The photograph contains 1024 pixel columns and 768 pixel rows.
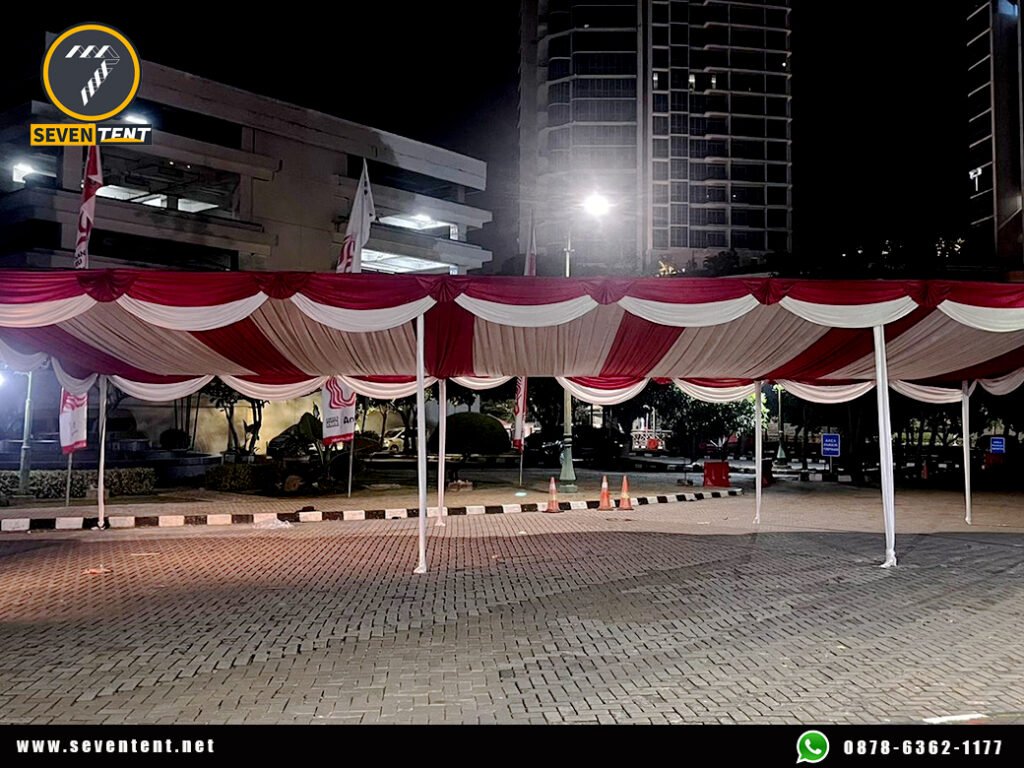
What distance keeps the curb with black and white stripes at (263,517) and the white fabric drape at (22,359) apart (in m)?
2.96

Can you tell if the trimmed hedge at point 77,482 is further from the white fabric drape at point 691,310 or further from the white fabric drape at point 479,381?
the white fabric drape at point 691,310

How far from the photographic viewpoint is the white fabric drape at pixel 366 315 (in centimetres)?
939

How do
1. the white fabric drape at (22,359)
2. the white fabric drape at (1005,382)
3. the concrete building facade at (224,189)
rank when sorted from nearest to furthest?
the white fabric drape at (22,359) < the white fabric drape at (1005,382) < the concrete building facade at (224,189)

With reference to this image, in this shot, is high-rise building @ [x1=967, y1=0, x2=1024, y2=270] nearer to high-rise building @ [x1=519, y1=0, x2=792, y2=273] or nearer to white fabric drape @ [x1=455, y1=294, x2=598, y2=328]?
high-rise building @ [x1=519, y1=0, x2=792, y2=273]

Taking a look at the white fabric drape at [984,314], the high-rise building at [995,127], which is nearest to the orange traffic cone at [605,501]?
the white fabric drape at [984,314]

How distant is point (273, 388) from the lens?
1540 cm

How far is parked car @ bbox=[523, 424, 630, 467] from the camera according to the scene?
34.2 m

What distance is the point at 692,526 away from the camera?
47.3 feet

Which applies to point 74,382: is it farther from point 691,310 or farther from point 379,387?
point 691,310

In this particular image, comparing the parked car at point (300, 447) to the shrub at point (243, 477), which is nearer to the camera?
the shrub at point (243, 477)

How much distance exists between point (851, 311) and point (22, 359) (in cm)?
1182

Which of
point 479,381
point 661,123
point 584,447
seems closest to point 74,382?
point 479,381
